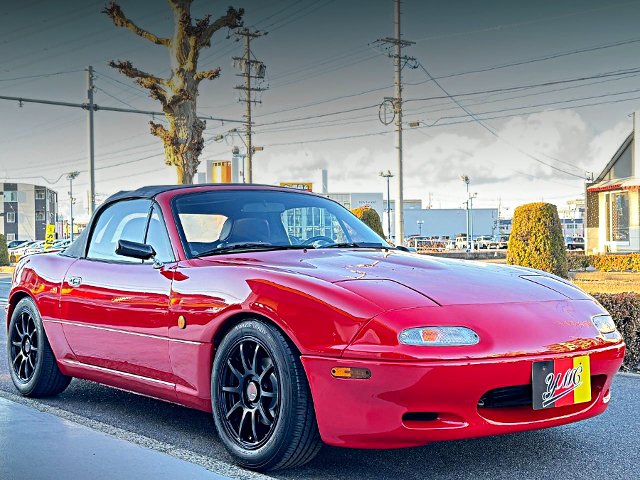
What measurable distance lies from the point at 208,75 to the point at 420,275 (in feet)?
61.8

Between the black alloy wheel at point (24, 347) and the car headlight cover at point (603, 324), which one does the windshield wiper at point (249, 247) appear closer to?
the car headlight cover at point (603, 324)

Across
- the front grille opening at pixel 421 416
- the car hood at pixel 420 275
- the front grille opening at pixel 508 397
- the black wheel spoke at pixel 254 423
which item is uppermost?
the car hood at pixel 420 275

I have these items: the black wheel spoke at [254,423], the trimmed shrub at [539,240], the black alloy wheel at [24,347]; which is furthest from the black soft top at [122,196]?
the trimmed shrub at [539,240]

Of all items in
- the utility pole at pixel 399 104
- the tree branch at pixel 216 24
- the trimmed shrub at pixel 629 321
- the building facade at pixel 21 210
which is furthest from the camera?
the building facade at pixel 21 210

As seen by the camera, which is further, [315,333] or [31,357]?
[31,357]

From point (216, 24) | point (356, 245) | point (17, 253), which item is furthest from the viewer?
point (17, 253)

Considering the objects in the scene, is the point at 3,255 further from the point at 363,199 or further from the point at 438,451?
the point at 363,199

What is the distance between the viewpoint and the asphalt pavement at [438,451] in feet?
12.9

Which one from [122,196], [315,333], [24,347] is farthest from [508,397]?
[24,347]

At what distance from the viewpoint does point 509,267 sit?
4887 mm

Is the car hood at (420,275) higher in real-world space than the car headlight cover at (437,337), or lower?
higher

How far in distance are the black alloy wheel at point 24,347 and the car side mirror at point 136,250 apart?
1.42m

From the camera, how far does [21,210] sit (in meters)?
118

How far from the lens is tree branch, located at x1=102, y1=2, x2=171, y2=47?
22078 millimetres
